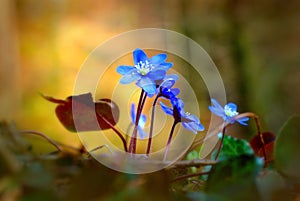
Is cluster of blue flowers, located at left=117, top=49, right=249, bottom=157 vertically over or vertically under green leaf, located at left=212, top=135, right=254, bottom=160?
over

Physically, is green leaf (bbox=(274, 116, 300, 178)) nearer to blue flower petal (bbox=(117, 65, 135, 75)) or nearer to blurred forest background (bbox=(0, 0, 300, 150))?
blue flower petal (bbox=(117, 65, 135, 75))

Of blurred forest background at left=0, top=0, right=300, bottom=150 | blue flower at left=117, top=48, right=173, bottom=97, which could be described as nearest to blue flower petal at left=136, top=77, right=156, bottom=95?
blue flower at left=117, top=48, right=173, bottom=97

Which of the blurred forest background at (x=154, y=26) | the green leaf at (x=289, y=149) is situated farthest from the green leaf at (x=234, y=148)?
the blurred forest background at (x=154, y=26)

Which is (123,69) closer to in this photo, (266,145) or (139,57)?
(139,57)

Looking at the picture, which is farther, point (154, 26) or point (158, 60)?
point (154, 26)

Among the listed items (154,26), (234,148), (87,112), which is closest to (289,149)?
(234,148)

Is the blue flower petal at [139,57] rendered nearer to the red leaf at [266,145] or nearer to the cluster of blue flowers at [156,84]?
the cluster of blue flowers at [156,84]

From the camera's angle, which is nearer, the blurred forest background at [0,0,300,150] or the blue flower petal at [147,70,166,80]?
the blue flower petal at [147,70,166,80]
